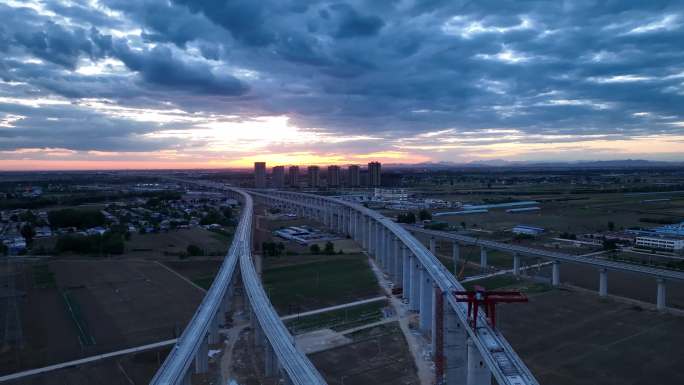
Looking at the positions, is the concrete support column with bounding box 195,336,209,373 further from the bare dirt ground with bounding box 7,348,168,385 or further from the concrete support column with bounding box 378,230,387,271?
the concrete support column with bounding box 378,230,387,271

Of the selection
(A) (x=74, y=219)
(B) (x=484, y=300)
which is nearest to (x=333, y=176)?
(A) (x=74, y=219)

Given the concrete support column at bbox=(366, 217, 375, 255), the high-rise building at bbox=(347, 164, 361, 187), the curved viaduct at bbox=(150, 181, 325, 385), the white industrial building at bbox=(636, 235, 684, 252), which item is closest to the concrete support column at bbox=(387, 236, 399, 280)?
the concrete support column at bbox=(366, 217, 375, 255)

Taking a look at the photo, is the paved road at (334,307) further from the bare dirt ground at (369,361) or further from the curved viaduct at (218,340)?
the bare dirt ground at (369,361)

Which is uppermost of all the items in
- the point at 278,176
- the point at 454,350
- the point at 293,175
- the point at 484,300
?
the point at 293,175

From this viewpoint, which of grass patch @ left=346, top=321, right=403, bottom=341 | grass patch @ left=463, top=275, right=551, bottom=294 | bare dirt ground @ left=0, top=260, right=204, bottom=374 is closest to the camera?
bare dirt ground @ left=0, top=260, right=204, bottom=374

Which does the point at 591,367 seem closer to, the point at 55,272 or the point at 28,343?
the point at 28,343

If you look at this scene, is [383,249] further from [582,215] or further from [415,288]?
[582,215]

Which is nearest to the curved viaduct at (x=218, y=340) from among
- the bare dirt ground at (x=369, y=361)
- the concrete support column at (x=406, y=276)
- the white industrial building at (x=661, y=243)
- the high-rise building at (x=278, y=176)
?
the bare dirt ground at (x=369, y=361)
